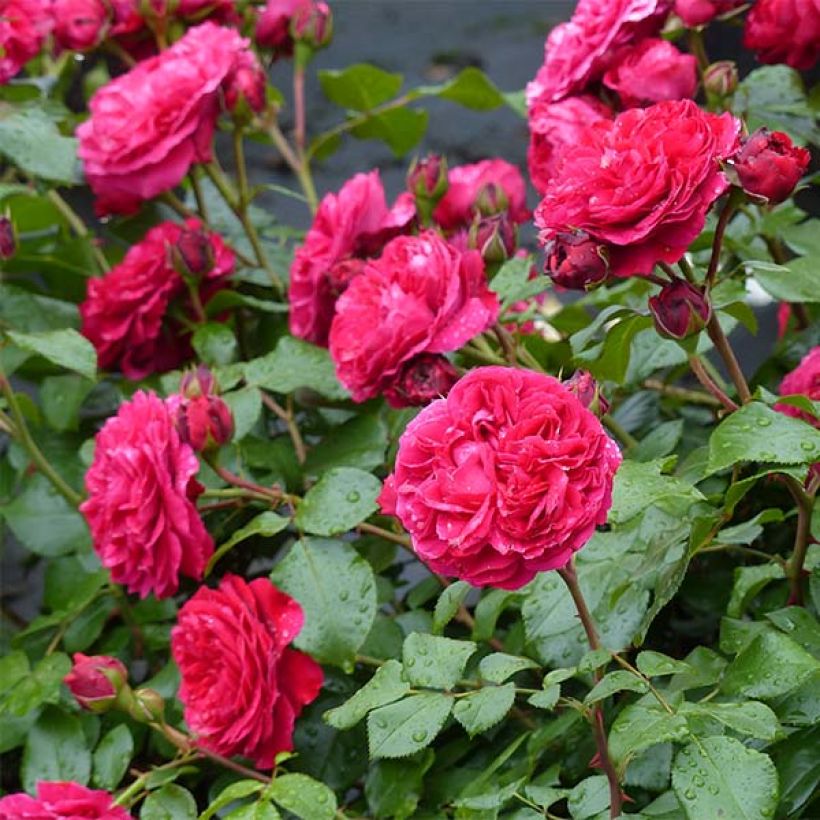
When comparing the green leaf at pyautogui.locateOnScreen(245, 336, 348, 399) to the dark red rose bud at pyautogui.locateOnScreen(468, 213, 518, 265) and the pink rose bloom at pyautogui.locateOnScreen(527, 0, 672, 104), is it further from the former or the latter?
the pink rose bloom at pyautogui.locateOnScreen(527, 0, 672, 104)

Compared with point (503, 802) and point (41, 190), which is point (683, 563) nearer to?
point (503, 802)

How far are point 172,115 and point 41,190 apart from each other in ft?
0.90

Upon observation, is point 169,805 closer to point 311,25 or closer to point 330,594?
point 330,594

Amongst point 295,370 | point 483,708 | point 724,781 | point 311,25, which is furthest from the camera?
point 311,25

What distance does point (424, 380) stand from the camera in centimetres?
102

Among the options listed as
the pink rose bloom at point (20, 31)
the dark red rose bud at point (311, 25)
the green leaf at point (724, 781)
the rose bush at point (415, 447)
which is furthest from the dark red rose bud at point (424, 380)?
the pink rose bloom at point (20, 31)

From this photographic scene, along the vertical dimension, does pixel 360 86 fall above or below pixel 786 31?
below

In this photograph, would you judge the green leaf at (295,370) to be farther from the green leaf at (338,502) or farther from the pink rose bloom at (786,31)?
the pink rose bloom at (786,31)

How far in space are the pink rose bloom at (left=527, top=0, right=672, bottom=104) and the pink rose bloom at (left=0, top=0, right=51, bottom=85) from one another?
1.96ft

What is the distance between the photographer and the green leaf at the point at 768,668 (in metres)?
0.81

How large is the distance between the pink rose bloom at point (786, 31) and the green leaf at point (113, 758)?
0.76 meters

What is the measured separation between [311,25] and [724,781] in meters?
0.94

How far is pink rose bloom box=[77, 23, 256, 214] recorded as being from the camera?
1333 millimetres

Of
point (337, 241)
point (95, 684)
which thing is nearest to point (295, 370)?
point (337, 241)
